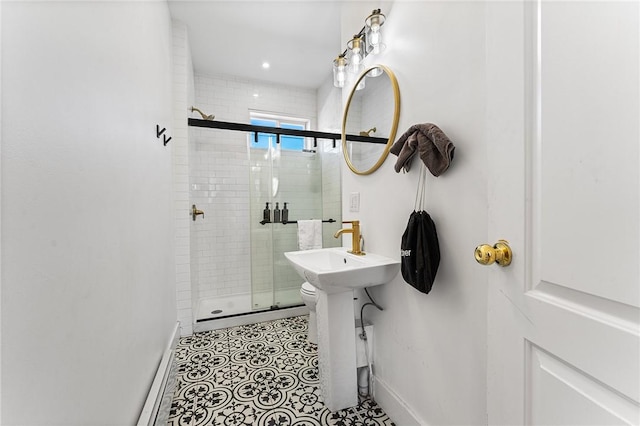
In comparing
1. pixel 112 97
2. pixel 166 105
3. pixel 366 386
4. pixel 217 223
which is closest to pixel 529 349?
Result: pixel 366 386

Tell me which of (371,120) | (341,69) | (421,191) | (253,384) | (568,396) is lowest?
(253,384)

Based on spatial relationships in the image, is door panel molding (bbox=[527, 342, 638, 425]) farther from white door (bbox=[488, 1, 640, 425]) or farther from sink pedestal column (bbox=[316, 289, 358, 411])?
sink pedestal column (bbox=[316, 289, 358, 411])

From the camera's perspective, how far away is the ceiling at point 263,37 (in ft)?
6.91

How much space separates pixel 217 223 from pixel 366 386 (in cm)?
234

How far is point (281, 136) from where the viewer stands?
284 cm

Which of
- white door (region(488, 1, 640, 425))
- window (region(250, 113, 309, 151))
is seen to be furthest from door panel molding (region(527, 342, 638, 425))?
window (region(250, 113, 309, 151))

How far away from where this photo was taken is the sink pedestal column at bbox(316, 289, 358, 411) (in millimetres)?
1381

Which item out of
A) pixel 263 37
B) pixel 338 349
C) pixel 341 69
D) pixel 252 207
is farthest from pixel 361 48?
pixel 252 207

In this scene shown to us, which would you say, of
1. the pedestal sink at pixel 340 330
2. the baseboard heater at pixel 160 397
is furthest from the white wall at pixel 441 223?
the baseboard heater at pixel 160 397

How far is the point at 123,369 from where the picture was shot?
918 millimetres

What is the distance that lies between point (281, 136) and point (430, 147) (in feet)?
6.82

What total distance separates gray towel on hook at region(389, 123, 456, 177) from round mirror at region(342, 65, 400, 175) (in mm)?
266

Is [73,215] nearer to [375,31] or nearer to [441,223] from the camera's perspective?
[441,223]

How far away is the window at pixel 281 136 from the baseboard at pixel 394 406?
2249 millimetres
